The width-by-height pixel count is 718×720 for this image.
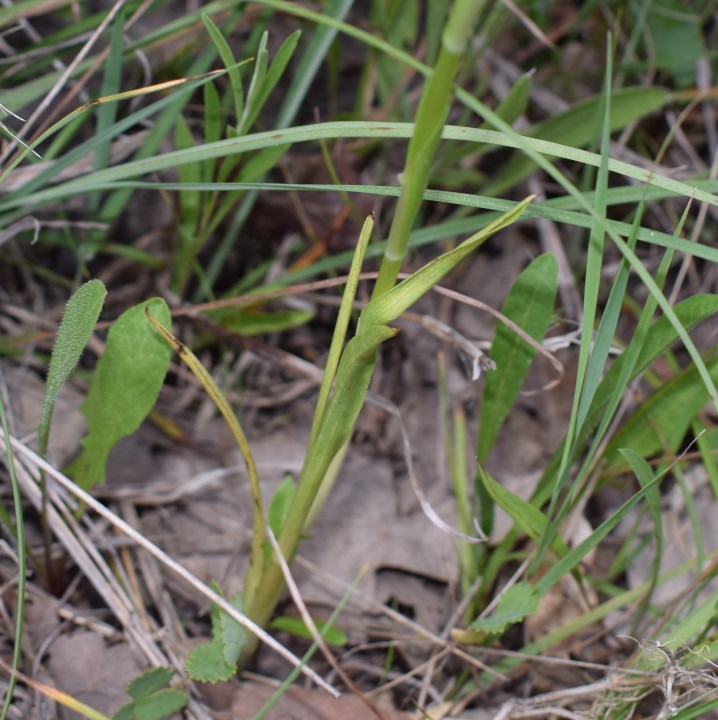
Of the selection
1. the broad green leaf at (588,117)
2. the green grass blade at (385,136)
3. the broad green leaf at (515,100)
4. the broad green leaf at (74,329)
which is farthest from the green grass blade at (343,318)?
the broad green leaf at (588,117)

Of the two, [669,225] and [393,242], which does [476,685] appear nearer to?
[393,242]

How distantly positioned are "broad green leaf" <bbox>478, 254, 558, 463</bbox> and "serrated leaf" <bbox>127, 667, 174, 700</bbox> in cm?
57

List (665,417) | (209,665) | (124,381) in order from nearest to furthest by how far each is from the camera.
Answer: (209,665), (124,381), (665,417)

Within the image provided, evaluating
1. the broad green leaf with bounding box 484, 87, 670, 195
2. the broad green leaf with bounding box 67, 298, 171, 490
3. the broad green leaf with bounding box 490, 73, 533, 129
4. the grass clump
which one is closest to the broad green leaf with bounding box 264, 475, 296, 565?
the grass clump

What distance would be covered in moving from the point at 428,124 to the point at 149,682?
2.60 feet

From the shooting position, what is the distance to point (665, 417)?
1.26 metres

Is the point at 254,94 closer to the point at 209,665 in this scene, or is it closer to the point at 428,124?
the point at 428,124

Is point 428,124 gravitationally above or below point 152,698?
above

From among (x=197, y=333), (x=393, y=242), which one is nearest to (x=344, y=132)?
(x=393, y=242)

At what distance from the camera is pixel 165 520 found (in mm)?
1411

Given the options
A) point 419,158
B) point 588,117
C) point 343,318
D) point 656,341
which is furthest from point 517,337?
point 588,117

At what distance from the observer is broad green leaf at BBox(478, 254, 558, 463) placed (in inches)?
43.7

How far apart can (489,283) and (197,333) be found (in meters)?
0.63

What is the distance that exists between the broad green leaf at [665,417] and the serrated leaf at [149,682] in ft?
2.46
